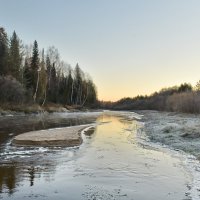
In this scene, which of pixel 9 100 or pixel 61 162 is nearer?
pixel 61 162

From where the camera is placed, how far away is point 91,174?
1405 cm

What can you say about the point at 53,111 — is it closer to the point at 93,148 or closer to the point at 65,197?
the point at 93,148

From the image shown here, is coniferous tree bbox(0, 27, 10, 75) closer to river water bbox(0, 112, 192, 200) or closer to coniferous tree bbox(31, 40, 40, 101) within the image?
coniferous tree bbox(31, 40, 40, 101)

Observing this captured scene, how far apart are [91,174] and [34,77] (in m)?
71.5

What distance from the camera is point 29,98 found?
74375 mm

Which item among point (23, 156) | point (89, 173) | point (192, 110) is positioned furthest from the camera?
point (192, 110)

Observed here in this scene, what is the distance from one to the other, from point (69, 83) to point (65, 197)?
4257 inches

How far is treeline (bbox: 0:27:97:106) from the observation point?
224 feet

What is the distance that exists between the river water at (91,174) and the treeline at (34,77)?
160ft

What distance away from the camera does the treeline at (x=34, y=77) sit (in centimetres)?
6825

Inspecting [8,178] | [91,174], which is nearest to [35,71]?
[91,174]

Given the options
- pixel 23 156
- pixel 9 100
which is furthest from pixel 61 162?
pixel 9 100

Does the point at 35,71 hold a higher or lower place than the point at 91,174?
higher

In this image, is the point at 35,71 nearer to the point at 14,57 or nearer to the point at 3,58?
the point at 14,57
